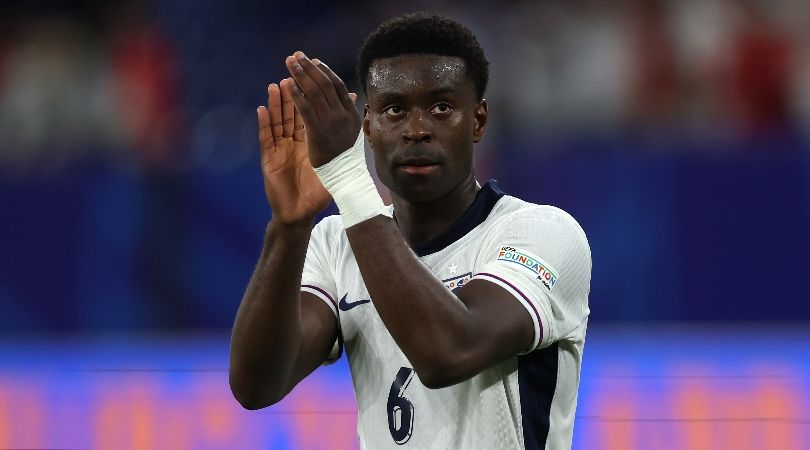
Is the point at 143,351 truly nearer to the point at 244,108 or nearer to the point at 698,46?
the point at 244,108

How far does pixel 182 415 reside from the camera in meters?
6.40

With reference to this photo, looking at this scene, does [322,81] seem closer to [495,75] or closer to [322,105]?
[322,105]

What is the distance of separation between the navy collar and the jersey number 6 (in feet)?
1.22

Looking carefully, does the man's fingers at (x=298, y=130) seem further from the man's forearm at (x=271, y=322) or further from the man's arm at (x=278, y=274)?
the man's forearm at (x=271, y=322)

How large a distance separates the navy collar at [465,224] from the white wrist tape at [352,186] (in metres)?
0.50

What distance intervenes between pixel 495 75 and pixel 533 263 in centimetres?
697

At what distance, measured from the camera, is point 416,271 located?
9.05 ft

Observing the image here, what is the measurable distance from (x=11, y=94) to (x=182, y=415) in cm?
570

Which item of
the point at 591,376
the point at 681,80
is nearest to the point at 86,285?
the point at 591,376

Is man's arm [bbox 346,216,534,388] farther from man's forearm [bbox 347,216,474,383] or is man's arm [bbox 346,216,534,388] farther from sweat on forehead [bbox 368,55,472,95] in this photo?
sweat on forehead [bbox 368,55,472,95]

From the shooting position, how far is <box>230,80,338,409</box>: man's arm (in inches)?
121

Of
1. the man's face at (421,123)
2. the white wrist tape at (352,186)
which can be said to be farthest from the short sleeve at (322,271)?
the white wrist tape at (352,186)

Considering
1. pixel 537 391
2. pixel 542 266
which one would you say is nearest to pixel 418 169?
pixel 542 266

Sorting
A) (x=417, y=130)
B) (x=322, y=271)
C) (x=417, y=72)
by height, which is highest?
(x=417, y=72)
